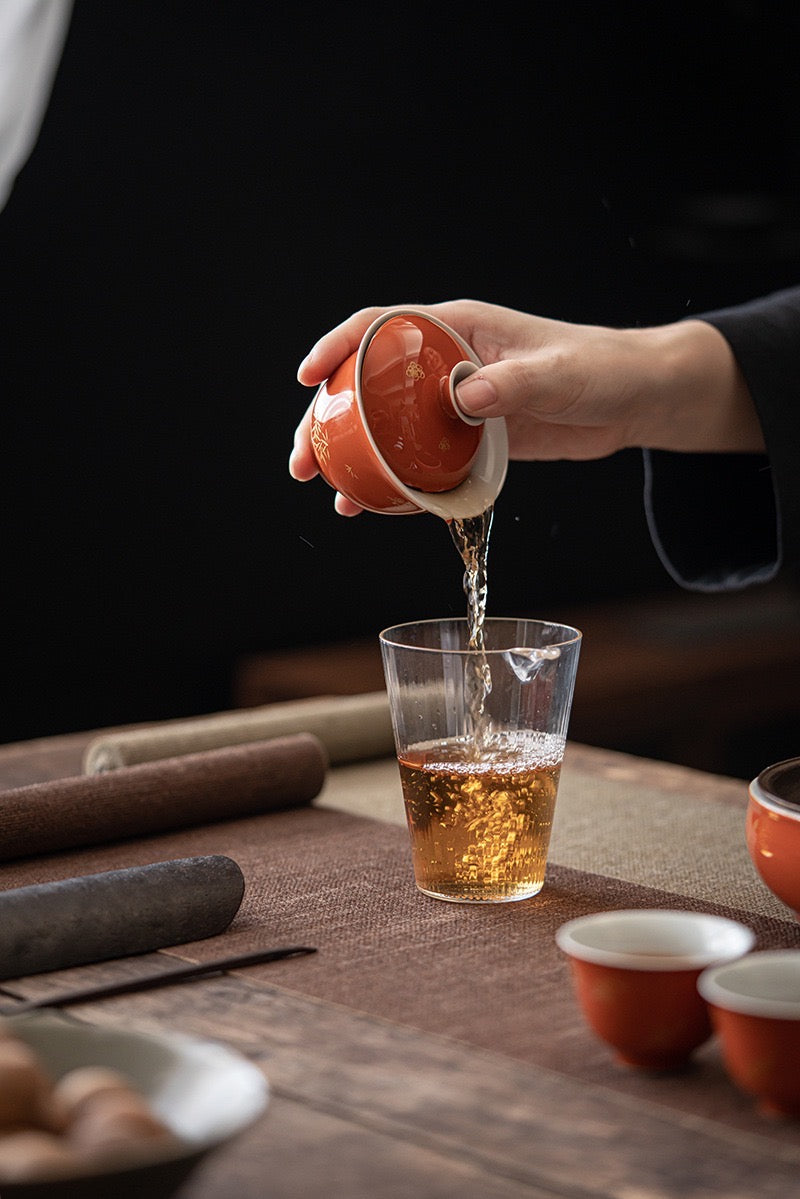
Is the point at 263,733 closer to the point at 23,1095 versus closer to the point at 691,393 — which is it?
the point at 691,393

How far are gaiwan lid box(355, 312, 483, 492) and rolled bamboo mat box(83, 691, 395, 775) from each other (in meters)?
0.44

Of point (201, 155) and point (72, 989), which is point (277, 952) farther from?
point (201, 155)

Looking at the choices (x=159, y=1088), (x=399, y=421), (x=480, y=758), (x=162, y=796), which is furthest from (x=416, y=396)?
(x=159, y=1088)

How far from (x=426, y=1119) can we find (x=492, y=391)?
64 cm

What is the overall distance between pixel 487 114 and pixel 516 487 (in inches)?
36.8

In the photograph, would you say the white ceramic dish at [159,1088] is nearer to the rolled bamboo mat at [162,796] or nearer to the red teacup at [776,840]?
the red teacup at [776,840]

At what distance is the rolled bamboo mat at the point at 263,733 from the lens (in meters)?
1.51

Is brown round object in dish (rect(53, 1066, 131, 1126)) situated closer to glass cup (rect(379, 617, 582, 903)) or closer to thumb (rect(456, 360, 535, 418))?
glass cup (rect(379, 617, 582, 903))

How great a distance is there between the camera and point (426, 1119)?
74 cm

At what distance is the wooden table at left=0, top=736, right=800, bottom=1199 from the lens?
679 millimetres

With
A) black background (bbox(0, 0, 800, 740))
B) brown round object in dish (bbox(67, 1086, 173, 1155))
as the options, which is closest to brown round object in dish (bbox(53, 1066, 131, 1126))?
brown round object in dish (bbox(67, 1086, 173, 1155))

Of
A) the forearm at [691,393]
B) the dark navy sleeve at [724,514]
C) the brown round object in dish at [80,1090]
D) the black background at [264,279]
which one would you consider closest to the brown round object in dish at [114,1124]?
the brown round object in dish at [80,1090]

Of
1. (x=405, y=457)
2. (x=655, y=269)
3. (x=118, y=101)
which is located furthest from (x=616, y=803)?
(x=655, y=269)

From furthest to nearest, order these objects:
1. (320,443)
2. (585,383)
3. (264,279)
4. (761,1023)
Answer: (264,279) → (585,383) → (320,443) → (761,1023)
